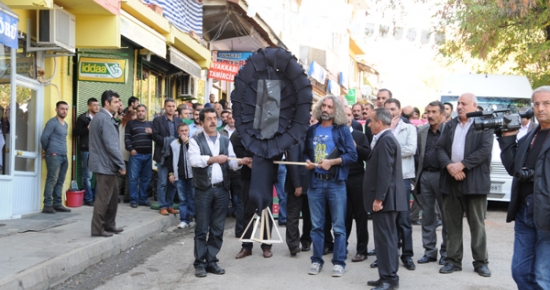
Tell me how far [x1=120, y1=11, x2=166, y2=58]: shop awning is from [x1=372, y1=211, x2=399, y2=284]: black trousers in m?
7.27

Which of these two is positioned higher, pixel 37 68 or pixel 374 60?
pixel 374 60

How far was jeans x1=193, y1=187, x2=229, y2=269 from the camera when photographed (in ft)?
23.6

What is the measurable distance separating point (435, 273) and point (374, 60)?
→ 5158cm

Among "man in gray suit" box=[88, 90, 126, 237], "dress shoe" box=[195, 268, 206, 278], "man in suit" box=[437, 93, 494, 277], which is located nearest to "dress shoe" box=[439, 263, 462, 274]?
"man in suit" box=[437, 93, 494, 277]

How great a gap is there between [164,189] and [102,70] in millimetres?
2591

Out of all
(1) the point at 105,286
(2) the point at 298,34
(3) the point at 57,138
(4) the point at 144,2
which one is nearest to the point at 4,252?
(1) the point at 105,286

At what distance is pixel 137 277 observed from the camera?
285 inches

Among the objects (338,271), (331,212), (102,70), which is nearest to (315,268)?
(338,271)

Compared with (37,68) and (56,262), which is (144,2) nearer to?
(37,68)

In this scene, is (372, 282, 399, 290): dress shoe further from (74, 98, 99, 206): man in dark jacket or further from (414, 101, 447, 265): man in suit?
(74, 98, 99, 206): man in dark jacket

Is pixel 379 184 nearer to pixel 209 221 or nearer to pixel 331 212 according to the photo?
pixel 331 212

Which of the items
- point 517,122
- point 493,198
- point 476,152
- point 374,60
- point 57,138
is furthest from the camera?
point 374,60

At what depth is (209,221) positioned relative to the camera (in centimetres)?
730

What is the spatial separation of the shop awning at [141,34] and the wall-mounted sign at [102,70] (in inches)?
24.0
